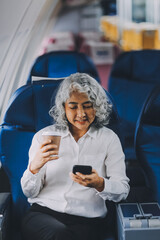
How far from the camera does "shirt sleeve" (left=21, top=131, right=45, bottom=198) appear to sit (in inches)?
61.2

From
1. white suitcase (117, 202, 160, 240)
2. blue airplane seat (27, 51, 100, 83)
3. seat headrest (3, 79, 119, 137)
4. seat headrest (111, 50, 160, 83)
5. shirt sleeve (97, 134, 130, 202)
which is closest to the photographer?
white suitcase (117, 202, 160, 240)

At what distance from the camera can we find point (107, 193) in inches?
60.4

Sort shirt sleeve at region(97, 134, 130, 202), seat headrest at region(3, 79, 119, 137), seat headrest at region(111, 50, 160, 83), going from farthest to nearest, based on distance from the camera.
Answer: seat headrest at region(111, 50, 160, 83) < seat headrest at region(3, 79, 119, 137) < shirt sleeve at region(97, 134, 130, 202)

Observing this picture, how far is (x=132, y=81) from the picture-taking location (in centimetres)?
305

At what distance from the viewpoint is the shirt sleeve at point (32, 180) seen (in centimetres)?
155

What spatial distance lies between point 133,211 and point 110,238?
21 cm

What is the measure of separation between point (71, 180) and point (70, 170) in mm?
44

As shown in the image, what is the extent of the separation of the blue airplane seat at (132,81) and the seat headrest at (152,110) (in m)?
1.14

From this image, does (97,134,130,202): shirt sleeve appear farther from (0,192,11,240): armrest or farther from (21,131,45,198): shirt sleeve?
(0,192,11,240): armrest

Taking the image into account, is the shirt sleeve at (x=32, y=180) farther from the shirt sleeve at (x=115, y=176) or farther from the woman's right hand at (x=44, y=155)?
the shirt sleeve at (x=115, y=176)

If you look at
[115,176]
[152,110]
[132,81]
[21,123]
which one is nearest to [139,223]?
[115,176]

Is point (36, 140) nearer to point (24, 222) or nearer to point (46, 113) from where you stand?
point (46, 113)

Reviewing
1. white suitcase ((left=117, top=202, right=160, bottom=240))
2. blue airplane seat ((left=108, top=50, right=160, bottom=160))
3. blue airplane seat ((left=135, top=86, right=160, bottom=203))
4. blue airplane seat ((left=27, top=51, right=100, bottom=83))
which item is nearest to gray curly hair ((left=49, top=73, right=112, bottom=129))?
blue airplane seat ((left=135, top=86, right=160, bottom=203))

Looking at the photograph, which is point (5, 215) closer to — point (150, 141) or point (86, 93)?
point (86, 93)
